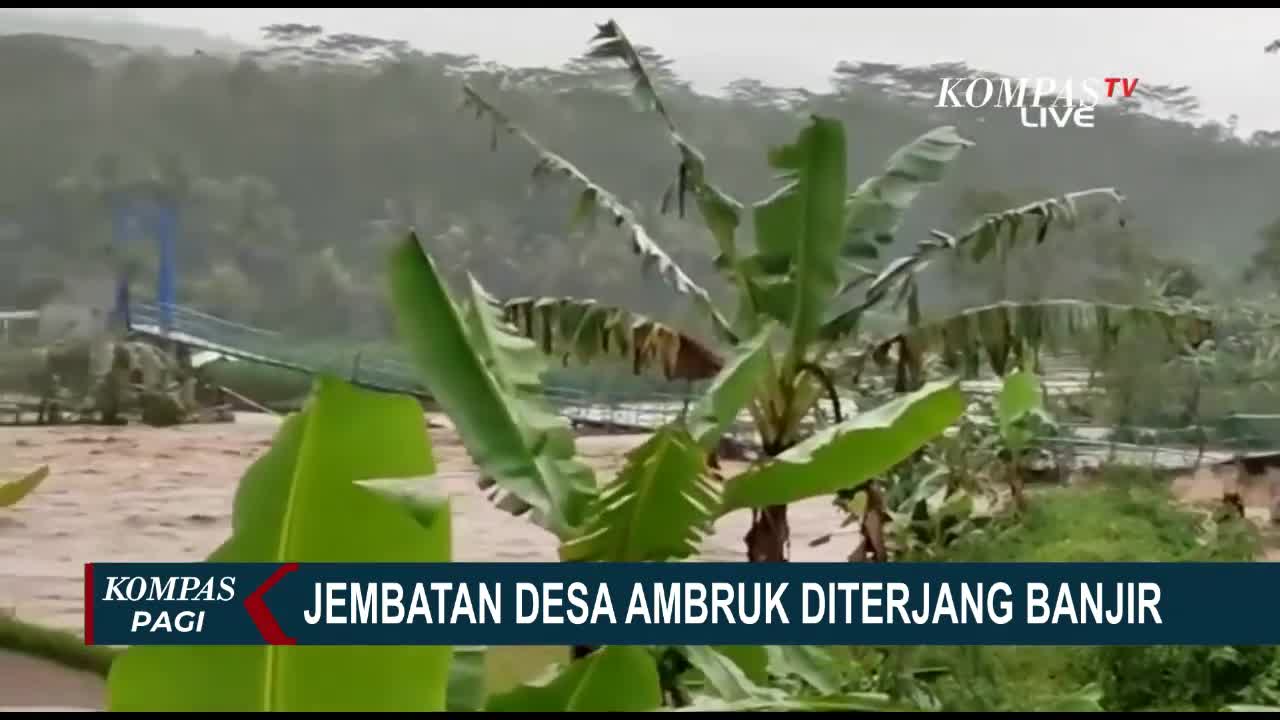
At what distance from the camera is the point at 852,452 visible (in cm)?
113

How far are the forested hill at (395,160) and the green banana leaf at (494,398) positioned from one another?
583mm

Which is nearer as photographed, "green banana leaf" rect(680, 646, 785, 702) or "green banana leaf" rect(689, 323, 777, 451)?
"green banana leaf" rect(680, 646, 785, 702)

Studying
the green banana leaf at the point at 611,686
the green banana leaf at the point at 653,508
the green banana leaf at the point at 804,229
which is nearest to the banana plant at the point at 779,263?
the green banana leaf at the point at 804,229

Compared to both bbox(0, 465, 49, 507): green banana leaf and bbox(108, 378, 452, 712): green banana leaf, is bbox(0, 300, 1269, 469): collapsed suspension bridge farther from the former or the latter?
bbox(108, 378, 452, 712): green banana leaf

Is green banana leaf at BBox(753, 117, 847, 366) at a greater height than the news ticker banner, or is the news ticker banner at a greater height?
green banana leaf at BBox(753, 117, 847, 366)

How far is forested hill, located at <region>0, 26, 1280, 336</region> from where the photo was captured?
173 cm

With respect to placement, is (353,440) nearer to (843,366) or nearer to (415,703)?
(415,703)

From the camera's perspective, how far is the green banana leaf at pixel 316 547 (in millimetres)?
721

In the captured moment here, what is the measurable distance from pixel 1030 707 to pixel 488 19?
47.2 inches

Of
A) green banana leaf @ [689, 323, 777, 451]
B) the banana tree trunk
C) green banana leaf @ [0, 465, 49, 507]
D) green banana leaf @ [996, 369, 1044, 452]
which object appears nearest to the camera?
green banana leaf @ [689, 323, 777, 451]

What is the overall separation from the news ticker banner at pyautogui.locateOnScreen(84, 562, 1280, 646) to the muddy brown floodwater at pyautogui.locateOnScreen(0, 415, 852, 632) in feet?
1.96

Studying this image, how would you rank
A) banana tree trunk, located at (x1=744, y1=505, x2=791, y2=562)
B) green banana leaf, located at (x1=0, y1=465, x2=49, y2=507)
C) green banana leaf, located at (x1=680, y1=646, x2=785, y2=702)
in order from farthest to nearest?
green banana leaf, located at (x1=0, y1=465, x2=49, y2=507) → banana tree trunk, located at (x1=744, y1=505, x2=791, y2=562) → green banana leaf, located at (x1=680, y1=646, x2=785, y2=702)

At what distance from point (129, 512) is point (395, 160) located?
718 millimetres

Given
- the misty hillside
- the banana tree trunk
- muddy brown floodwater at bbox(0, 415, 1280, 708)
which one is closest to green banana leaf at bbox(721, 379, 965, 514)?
the banana tree trunk
